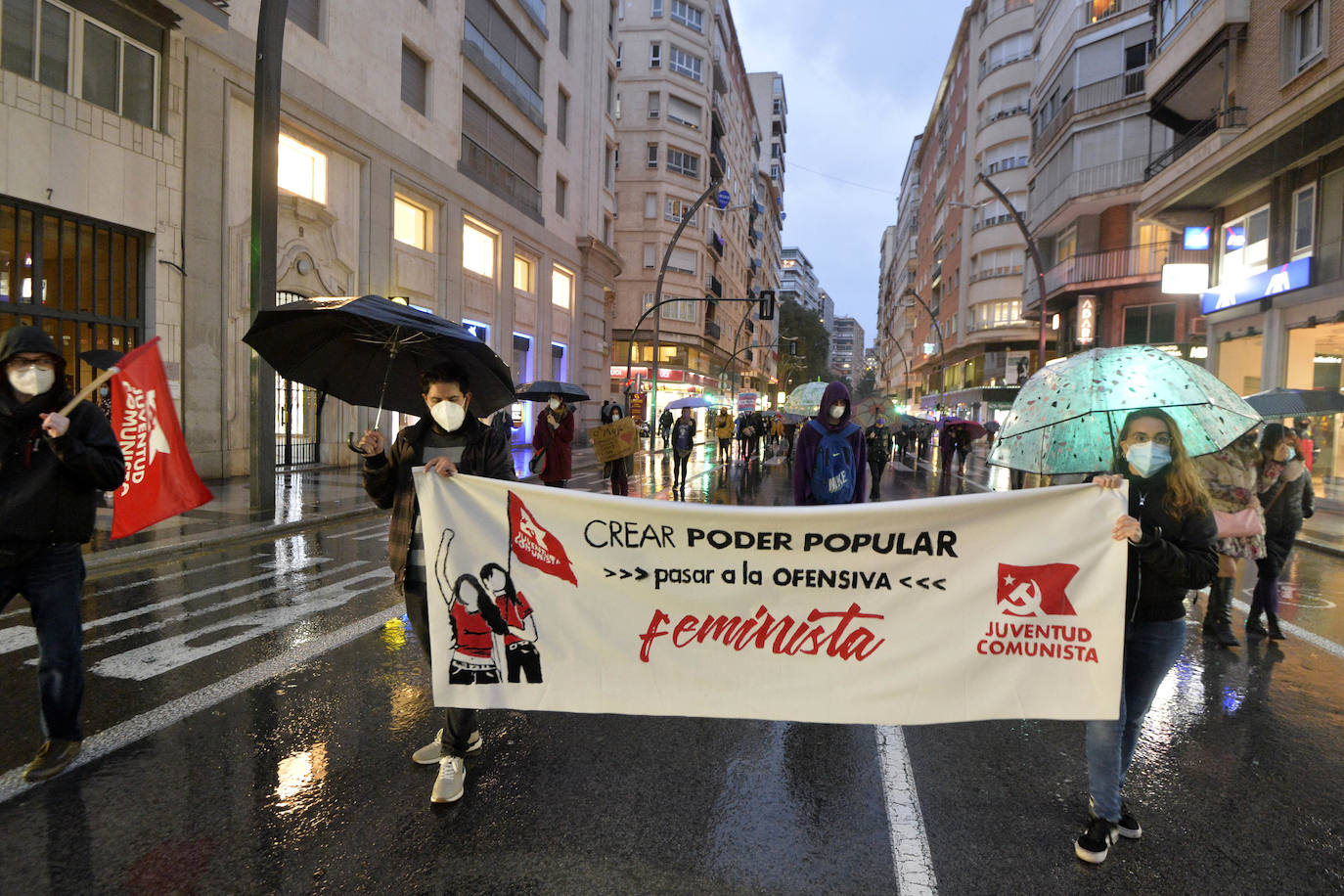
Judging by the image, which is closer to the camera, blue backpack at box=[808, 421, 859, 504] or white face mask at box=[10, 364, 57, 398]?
white face mask at box=[10, 364, 57, 398]

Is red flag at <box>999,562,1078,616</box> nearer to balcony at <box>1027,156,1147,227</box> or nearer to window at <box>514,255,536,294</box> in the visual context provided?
window at <box>514,255,536,294</box>

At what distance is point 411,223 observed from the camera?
78.8 ft

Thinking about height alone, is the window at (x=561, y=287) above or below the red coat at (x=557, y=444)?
above

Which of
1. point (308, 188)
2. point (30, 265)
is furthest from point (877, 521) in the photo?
point (308, 188)

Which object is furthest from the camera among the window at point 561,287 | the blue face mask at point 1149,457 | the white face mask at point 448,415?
the window at point 561,287

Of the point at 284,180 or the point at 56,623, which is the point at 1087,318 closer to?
the point at 284,180

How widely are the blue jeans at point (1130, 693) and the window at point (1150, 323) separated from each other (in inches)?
1348

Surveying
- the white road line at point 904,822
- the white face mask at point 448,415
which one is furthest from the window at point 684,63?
the white road line at point 904,822

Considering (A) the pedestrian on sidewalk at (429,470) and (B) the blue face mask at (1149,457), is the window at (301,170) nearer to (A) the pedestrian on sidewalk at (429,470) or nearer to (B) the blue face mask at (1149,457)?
(A) the pedestrian on sidewalk at (429,470)

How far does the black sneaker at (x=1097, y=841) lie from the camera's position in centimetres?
310

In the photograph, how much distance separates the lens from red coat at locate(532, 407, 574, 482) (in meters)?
9.96

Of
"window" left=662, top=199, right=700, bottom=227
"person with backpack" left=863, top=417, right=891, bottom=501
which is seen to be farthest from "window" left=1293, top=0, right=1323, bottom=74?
"window" left=662, top=199, right=700, bottom=227

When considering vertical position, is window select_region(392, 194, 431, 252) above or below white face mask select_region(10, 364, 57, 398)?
above

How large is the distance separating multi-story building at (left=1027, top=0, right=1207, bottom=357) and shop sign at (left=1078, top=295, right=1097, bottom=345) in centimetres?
4
